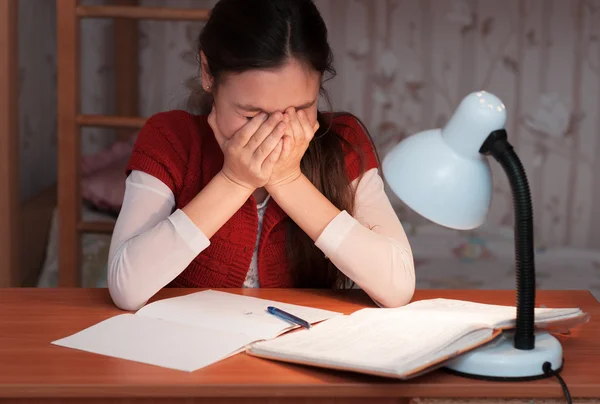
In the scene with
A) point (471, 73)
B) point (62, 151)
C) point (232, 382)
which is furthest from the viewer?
point (471, 73)

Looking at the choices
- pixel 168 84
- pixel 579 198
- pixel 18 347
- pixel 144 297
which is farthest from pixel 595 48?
pixel 18 347

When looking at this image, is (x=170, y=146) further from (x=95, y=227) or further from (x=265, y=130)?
(x=95, y=227)

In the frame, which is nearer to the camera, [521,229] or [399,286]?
[521,229]

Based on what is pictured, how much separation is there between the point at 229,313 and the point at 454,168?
42 cm

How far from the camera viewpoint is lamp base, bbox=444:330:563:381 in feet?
3.31

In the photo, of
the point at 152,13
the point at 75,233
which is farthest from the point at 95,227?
the point at 152,13

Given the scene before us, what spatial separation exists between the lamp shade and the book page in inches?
5.7

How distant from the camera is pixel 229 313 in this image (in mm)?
1247

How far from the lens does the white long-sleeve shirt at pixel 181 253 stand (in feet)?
4.30

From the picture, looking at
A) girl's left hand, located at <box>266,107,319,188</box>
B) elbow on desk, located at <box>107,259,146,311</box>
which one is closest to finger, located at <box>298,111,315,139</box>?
girl's left hand, located at <box>266,107,319,188</box>

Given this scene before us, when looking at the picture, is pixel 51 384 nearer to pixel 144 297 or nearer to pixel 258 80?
pixel 144 297

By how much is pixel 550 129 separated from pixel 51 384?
255cm

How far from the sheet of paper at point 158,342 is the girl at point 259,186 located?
106mm

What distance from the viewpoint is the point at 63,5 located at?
7.81 ft
